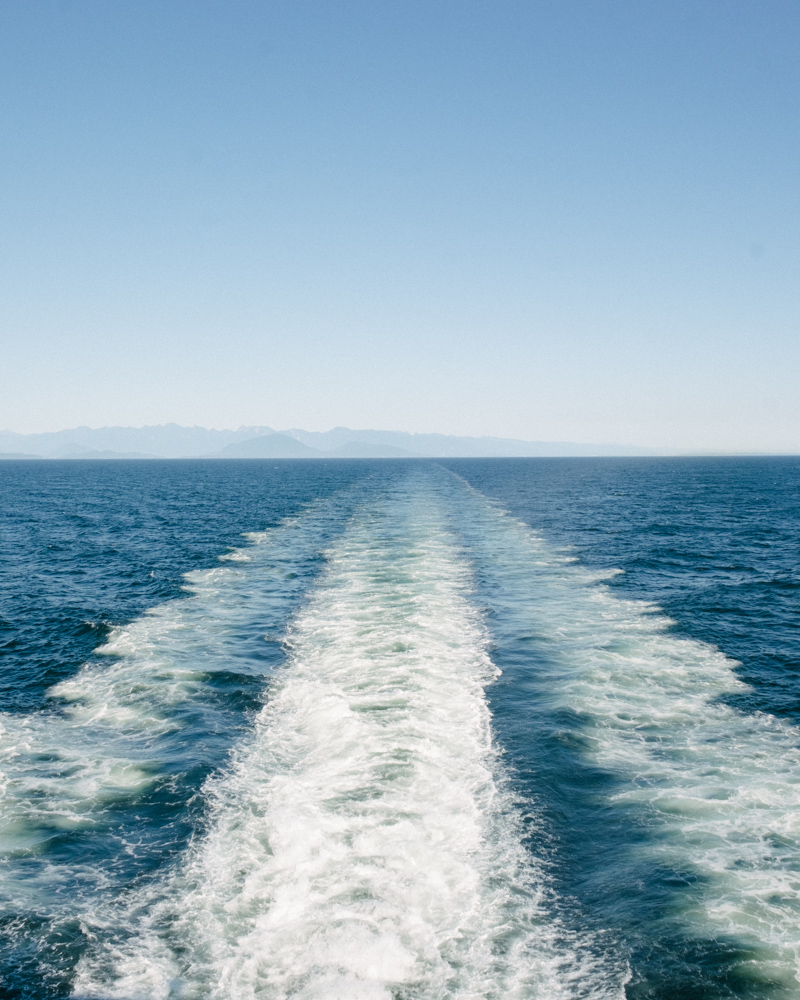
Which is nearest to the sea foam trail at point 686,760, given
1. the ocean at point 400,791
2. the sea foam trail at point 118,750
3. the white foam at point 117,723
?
the ocean at point 400,791

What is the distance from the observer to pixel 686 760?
15.6 metres

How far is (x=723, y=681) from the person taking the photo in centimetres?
2122

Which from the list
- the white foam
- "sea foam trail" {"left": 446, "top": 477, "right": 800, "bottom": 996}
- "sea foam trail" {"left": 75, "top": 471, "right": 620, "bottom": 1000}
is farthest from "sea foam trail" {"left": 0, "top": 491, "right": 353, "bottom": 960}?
"sea foam trail" {"left": 446, "top": 477, "right": 800, "bottom": 996}

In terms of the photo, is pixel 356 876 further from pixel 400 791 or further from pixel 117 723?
pixel 117 723

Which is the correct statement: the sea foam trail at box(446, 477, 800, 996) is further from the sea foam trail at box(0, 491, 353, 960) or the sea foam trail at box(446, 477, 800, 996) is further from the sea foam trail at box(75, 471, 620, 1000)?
the sea foam trail at box(0, 491, 353, 960)

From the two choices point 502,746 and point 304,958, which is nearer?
point 304,958

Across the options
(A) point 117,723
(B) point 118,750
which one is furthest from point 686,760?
(A) point 117,723

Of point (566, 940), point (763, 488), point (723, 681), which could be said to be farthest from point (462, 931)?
point (763, 488)

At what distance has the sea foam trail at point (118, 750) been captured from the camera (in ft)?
38.0

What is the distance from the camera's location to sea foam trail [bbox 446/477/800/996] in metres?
10.4

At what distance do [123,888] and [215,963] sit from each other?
122 inches

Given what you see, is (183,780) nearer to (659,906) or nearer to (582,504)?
(659,906)

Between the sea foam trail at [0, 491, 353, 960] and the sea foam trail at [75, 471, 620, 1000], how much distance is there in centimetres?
105

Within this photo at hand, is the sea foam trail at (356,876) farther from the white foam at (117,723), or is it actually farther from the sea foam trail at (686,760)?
the sea foam trail at (686,760)
